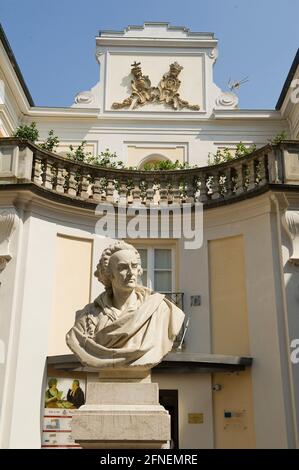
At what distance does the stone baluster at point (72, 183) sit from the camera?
1026cm

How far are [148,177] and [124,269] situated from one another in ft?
20.5

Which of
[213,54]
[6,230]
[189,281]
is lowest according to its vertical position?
[189,281]

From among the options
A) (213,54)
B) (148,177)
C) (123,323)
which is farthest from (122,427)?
(213,54)

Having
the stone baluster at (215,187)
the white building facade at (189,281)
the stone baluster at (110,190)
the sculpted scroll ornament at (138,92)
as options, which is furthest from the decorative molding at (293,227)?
the sculpted scroll ornament at (138,92)

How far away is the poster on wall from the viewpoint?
8.62 meters

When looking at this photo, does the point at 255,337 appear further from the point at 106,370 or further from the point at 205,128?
the point at 205,128

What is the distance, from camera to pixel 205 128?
59.2 feet

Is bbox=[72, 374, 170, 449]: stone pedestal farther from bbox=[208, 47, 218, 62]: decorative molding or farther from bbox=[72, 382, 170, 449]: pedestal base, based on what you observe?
bbox=[208, 47, 218, 62]: decorative molding

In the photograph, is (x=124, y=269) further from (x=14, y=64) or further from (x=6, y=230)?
(x=14, y=64)

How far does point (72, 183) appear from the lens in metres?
10.3

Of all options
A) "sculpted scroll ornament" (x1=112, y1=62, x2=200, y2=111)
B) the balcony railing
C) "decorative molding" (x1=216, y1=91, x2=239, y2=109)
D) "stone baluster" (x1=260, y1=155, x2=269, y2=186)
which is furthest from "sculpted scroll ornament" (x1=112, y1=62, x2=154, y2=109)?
"stone baluster" (x1=260, y1=155, x2=269, y2=186)

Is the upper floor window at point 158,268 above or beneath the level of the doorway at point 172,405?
above

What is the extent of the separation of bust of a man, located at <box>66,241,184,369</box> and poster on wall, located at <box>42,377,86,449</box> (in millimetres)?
4138

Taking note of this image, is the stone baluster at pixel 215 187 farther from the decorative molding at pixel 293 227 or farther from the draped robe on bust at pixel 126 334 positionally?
the draped robe on bust at pixel 126 334
